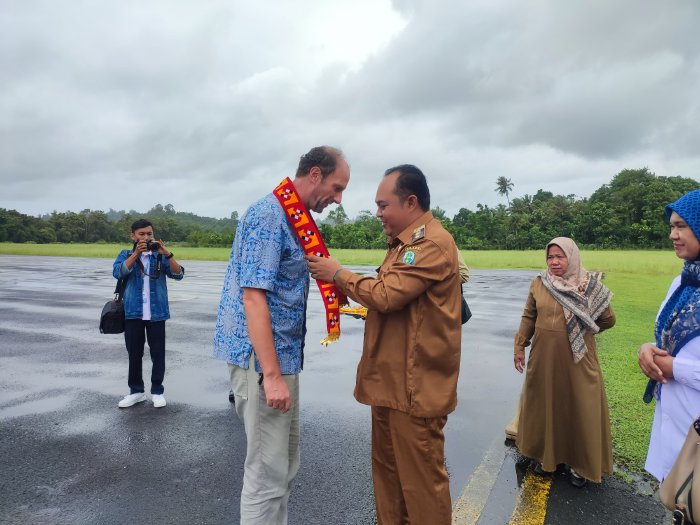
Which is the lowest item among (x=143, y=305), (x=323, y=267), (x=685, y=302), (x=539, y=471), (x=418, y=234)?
(x=539, y=471)

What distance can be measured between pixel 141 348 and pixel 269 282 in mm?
3439

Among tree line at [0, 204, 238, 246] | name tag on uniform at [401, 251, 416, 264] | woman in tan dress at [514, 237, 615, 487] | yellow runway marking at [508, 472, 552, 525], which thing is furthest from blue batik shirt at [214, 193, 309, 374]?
tree line at [0, 204, 238, 246]

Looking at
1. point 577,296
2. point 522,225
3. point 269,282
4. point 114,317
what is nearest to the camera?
point 269,282

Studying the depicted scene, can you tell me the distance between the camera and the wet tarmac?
2.95 meters

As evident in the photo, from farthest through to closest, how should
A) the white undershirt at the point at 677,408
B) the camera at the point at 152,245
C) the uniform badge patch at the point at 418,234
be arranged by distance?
the camera at the point at 152,245
the uniform badge patch at the point at 418,234
the white undershirt at the point at 677,408

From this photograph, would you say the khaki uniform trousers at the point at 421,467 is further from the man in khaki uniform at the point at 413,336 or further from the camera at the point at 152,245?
the camera at the point at 152,245

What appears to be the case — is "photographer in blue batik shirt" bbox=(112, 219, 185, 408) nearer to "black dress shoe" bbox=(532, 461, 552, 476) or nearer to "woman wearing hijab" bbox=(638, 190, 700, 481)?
"black dress shoe" bbox=(532, 461, 552, 476)

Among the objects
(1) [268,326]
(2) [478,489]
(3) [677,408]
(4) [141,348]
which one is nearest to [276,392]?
(1) [268,326]

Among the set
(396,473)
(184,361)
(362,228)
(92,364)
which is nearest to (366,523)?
(396,473)

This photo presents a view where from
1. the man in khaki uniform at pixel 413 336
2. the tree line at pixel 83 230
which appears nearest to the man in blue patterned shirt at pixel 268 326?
the man in khaki uniform at pixel 413 336

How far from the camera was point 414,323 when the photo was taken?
2.25m

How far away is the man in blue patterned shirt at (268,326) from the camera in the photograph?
2.06 meters

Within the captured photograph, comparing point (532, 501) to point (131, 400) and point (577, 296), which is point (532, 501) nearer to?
point (577, 296)

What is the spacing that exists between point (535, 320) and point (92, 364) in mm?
5695
